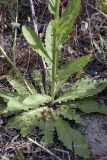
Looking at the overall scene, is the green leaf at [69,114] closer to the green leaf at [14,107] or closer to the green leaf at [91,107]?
the green leaf at [91,107]

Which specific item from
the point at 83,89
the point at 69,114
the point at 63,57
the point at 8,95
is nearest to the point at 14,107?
the point at 8,95

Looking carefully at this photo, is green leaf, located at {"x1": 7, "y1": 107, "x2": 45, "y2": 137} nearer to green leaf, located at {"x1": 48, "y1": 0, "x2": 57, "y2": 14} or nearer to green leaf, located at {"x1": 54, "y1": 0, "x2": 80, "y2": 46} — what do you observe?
green leaf, located at {"x1": 54, "y1": 0, "x2": 80, "y2": 46}

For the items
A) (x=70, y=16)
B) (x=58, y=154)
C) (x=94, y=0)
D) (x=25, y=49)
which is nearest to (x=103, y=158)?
(x=58, y=154)

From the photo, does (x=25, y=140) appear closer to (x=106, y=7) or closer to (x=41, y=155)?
(x=41, y=155)

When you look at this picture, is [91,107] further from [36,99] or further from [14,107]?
[14,107]

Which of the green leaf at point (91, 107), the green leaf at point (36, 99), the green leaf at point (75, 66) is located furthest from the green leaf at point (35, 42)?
the green leaf at point (91, 107)

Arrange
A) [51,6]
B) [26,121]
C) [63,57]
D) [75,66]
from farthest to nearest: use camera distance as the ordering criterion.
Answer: [63,57], [26,121], [75,66], [51,6]

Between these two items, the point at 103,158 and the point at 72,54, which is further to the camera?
the point at 72,54
